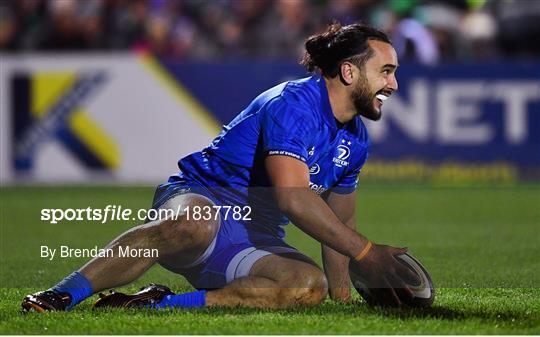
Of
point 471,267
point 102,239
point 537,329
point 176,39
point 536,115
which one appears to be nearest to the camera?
point 537,329

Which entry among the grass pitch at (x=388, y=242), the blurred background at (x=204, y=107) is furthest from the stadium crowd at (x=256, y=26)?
the grass pitch at (x=388, y=242)

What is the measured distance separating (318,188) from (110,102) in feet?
32.6

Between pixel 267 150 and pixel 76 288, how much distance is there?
1229mm

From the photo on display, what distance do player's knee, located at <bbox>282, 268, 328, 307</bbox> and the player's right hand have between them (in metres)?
0.22

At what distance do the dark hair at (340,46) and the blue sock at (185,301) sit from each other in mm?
1404

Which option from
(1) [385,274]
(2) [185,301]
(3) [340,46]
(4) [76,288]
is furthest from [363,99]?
(4) [76,288]

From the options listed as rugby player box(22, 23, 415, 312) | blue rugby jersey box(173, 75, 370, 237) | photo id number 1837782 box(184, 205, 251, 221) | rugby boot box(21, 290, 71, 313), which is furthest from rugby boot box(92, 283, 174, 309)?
blue rugby jersey box(173, 75, 370, 237)

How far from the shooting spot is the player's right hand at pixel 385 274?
20.2 ft

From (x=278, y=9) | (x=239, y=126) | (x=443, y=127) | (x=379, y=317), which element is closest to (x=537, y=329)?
(x=379, y=317)

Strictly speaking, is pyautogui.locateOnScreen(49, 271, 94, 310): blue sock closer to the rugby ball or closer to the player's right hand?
the player's right hand

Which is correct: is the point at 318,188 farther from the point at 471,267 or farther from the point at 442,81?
the point at 442,81

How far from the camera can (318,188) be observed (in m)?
6.75

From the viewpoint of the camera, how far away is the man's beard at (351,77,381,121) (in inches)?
257

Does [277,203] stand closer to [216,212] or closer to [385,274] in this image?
[216,212]
